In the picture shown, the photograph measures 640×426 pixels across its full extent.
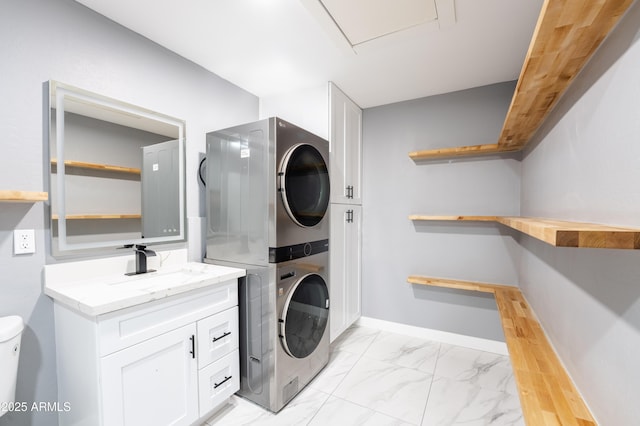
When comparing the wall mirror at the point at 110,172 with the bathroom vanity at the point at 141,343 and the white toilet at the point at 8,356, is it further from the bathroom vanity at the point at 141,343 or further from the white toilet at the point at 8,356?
the white toilet at the point at 8,356

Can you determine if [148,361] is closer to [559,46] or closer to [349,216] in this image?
[349,216]

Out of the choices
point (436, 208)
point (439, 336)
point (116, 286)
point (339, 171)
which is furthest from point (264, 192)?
point (439, 336)

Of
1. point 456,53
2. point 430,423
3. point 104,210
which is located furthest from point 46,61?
point 430,423

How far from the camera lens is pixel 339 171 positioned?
253cm

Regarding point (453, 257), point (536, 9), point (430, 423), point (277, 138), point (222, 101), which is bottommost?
point (430, 423)

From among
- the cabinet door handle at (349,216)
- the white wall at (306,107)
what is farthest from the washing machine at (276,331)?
the white wall at (306,107)

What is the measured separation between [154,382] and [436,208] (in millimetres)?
2574

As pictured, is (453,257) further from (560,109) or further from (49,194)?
(49,194)

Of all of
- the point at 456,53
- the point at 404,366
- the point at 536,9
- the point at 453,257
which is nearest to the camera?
the point at 536,9

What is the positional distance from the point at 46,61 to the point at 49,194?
2.23ft

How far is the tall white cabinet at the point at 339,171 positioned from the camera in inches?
94.0

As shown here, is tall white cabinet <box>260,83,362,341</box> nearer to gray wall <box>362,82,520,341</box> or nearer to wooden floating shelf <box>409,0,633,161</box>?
gray wall <box>362,82,520,341</box>

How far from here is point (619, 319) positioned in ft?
2.28

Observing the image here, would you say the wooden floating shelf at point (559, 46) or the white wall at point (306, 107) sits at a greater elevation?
the white wall at point (306, 107)
